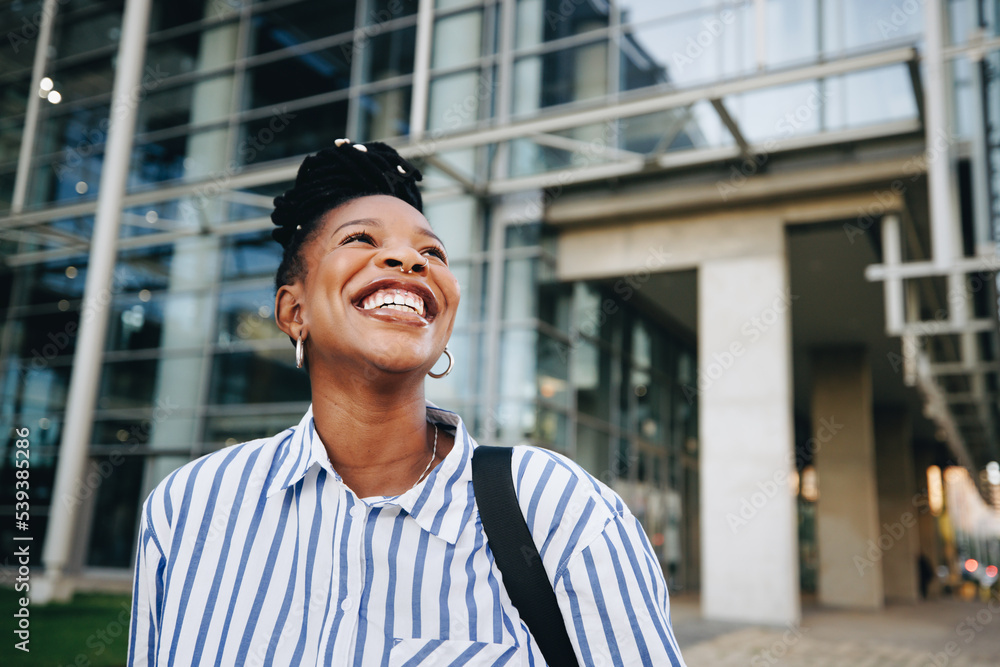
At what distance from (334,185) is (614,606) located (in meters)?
0.98

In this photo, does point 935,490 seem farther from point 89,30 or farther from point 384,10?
point 89,30

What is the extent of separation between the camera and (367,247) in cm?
150

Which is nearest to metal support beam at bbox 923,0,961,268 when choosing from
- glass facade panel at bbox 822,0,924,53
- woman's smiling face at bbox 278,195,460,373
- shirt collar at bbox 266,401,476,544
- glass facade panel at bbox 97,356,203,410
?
glass facade panel at bbox 822,0,924,53

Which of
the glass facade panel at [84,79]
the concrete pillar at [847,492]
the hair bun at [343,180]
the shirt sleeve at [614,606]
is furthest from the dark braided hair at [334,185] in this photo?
the concrete pillar at [847,492]

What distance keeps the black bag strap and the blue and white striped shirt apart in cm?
2

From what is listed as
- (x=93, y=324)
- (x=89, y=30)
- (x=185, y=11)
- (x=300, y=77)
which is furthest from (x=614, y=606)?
(x=89, y=30)

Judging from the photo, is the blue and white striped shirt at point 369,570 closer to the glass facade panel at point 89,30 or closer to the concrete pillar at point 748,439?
the concrete pillar at point 748,439

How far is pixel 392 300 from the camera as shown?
1.45m

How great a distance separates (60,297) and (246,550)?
1577 centimetres

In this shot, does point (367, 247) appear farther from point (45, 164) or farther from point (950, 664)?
point (45, 164)

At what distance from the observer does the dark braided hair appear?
5.38 feet

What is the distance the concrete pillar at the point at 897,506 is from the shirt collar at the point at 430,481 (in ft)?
74.9

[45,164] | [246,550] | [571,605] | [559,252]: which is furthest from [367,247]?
[45,164]

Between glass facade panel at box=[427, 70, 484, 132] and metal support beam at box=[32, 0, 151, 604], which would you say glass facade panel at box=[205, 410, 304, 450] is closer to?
metal support beam at box=[32, 0, 151, 604]
